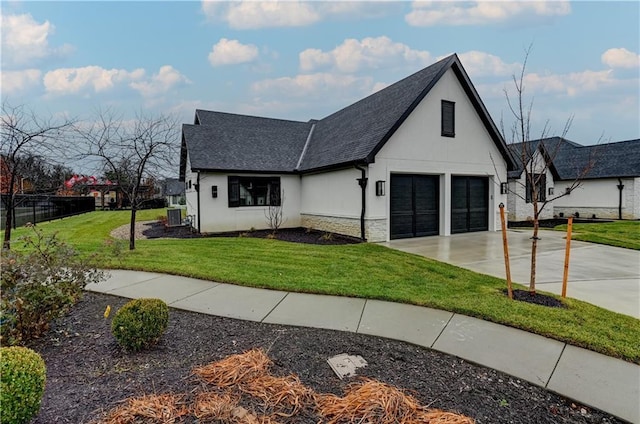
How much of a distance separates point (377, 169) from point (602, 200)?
60.2 feet

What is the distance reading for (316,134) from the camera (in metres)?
18.2

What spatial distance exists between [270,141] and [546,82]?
1175 centimetres

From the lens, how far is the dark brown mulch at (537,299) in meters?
4.87

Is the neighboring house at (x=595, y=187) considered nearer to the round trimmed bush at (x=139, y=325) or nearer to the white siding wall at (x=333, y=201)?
the white siding wall at (x=333, y=201)

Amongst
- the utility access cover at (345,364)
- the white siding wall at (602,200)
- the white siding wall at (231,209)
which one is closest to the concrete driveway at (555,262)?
the utility access cover at (345,364)

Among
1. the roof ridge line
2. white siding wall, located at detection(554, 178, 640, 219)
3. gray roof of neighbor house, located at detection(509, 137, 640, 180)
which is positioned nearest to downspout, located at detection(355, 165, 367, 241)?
the roof ridge line

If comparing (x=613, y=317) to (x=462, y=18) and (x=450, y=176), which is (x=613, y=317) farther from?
(x=462, y=18)

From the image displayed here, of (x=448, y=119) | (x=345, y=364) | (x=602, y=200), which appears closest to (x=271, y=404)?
(x=345, y=364)

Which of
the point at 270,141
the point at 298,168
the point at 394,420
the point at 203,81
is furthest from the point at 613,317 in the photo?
the point at 203,81

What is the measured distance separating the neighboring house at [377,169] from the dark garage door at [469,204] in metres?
0.04

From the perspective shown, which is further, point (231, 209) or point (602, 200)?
point (602, 200)

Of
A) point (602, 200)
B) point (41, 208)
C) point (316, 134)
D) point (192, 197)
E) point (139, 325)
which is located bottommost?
point (139, 325)

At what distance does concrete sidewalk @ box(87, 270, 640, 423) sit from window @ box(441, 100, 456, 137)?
33.0 feet

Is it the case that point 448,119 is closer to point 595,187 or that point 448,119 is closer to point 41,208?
point 595,187
